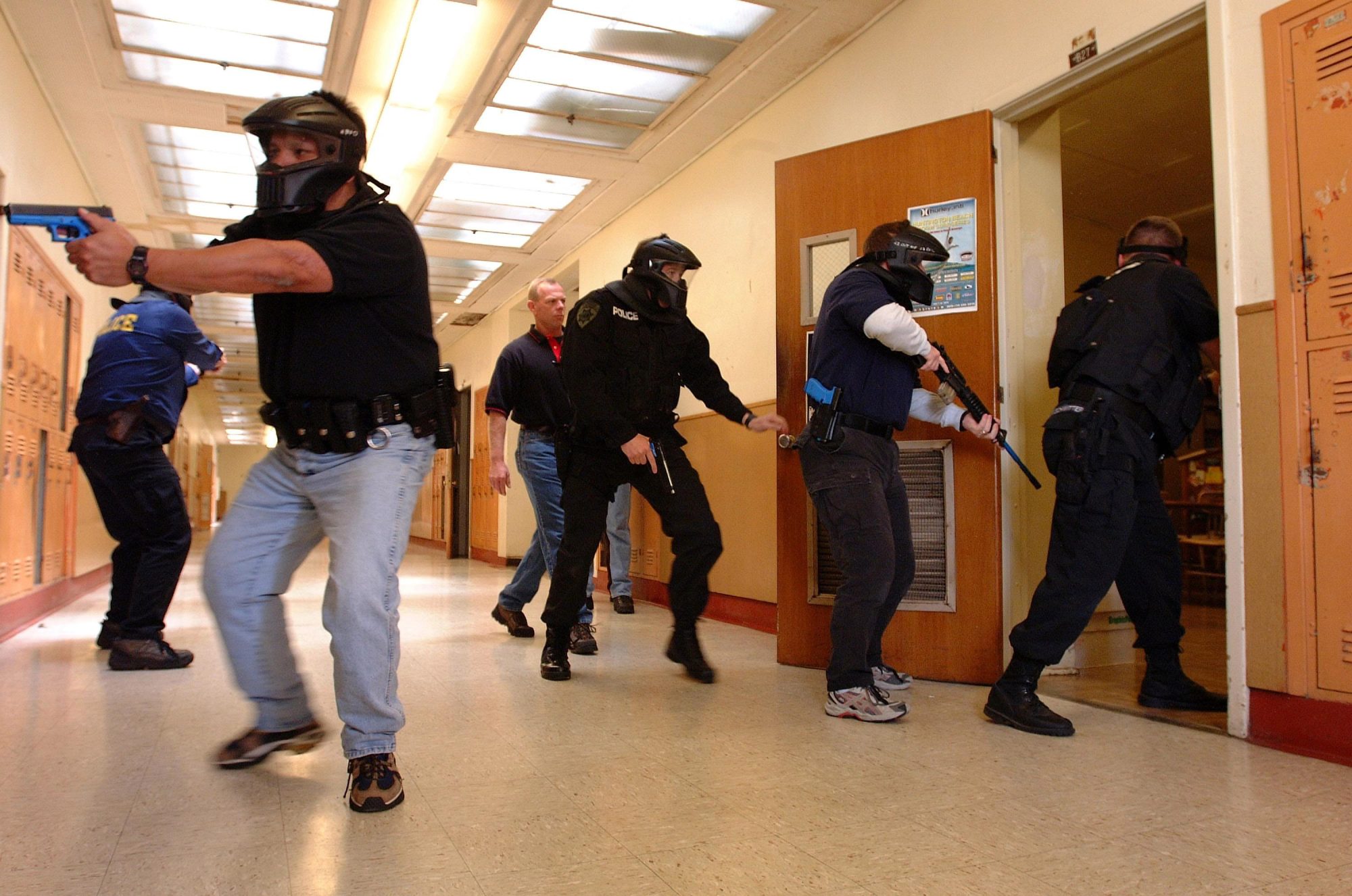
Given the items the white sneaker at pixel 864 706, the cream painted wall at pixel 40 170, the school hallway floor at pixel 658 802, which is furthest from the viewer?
the cream painted wall at pixel 40 170

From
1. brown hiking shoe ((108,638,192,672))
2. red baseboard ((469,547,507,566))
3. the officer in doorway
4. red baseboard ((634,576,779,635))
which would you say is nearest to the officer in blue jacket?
brown hiking shoe ((108,638,192,672))

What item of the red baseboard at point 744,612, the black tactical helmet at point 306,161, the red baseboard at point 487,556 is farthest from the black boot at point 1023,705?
the red baseboard at point 487,556

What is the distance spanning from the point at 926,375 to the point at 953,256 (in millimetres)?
467

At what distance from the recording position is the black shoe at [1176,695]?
2891mm

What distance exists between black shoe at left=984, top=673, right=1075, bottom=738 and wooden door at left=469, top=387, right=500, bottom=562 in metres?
8.28

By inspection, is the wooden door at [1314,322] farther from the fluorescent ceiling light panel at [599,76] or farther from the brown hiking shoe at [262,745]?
the fluorescent ceiling light panel at [599,76]

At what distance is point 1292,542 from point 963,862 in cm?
147

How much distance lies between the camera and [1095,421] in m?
2.72

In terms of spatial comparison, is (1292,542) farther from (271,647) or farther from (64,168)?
(64,168)

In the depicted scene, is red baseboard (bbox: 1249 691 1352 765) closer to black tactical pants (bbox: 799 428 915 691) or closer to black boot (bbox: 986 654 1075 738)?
black boot (bbox: 986 654 1075 738)

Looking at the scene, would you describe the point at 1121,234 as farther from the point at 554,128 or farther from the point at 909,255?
the point at 909,255

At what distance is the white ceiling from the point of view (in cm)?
439

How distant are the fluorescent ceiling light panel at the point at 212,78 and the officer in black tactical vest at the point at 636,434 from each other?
3.05m

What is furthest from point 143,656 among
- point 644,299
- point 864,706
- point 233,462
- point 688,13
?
point 233,462
